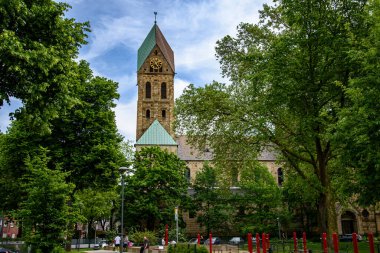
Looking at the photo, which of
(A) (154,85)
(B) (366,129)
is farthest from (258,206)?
(B) (366,129)

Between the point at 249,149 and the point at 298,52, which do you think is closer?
the point at 298,52

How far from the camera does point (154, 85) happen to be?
69375mm

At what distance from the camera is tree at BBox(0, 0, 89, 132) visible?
433 inches

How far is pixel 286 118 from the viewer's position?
2359 centimetres

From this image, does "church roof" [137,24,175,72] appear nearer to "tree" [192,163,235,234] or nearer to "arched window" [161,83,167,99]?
"arched window" [161,83,167,99]

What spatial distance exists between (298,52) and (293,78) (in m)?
1.38

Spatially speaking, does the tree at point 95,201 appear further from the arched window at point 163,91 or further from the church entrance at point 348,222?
the church entrance at point 348,222

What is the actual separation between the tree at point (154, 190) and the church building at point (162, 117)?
10338 mm

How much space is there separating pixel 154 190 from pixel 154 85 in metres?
27.1

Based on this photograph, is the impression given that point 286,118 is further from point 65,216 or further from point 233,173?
point 65,216

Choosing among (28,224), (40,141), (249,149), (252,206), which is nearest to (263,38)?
(249,149)

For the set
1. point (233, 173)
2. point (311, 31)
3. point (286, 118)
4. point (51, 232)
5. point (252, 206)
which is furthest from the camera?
point (252, 206)

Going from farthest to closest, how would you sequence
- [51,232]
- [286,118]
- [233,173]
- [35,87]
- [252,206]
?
[252,206]
[233,173]
[286,118]
[51,232]
[35,87]

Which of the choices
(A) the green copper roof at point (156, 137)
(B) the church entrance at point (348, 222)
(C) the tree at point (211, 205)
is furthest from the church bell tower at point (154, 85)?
(B) the church entrance at point (348, 222)
